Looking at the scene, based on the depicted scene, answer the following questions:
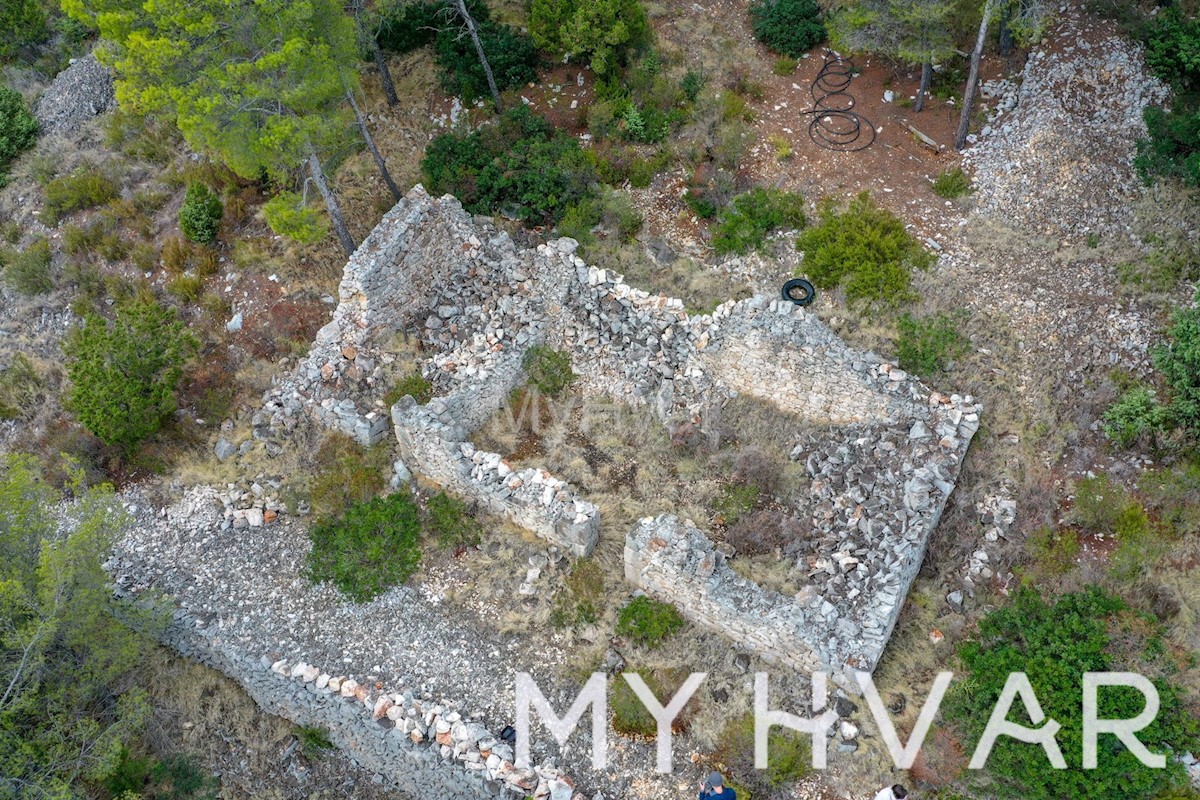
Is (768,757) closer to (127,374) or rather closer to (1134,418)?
(1134,418)

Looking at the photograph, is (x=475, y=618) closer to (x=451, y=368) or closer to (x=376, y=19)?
(x=451, y=368)

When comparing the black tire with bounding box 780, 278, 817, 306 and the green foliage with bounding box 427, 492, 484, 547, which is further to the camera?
the black tire with bounding box 780, 278, 817, 306

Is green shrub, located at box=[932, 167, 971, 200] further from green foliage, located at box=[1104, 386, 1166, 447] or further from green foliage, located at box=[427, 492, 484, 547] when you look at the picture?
green foliage, located at box=[427, 492, 484, 547]

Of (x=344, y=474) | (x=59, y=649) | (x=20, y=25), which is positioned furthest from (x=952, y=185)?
(x=20, y=25)

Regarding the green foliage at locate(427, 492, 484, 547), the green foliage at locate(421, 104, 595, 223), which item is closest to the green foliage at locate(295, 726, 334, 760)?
the green foliage at locate(427, 492, 484, 547)

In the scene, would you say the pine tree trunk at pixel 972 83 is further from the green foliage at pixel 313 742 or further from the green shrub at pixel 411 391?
the green foliage at pixel 313 742
